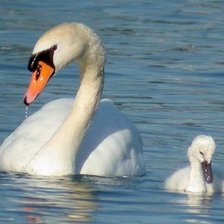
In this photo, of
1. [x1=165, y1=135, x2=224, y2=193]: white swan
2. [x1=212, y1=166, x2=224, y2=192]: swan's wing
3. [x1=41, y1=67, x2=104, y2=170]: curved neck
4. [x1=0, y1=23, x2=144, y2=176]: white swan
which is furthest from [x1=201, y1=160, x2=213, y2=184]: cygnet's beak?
[x1=41, y1=67, x2=104, y2=170]: curved neck

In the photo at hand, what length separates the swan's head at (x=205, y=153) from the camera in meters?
12.5

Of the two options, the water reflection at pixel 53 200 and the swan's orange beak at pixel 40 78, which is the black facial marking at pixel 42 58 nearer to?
the swan's orange beak at pixel 40 78

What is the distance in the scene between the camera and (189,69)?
1856cm

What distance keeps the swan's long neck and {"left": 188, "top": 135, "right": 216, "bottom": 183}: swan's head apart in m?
0.03

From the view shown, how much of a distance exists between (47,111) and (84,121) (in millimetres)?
465

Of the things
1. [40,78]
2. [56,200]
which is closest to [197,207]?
[56,200]

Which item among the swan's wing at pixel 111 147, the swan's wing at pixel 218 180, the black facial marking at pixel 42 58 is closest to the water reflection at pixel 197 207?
the swan's wing at pixel 218 180

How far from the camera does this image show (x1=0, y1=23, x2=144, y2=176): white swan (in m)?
13.1

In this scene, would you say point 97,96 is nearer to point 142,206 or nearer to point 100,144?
point 100,144

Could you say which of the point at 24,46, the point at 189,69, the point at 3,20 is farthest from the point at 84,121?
the point at 3,20

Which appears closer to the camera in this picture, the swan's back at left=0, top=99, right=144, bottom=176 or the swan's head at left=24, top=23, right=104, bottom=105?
the swan's head at left=24, top=23, right=104, bottom=105

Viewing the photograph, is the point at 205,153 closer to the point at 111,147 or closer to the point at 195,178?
the point at 195,178

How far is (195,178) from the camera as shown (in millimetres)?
12625

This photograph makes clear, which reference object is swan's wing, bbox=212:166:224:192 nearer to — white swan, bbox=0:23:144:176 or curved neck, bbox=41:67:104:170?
white swan, bbox=0:23:144:176
